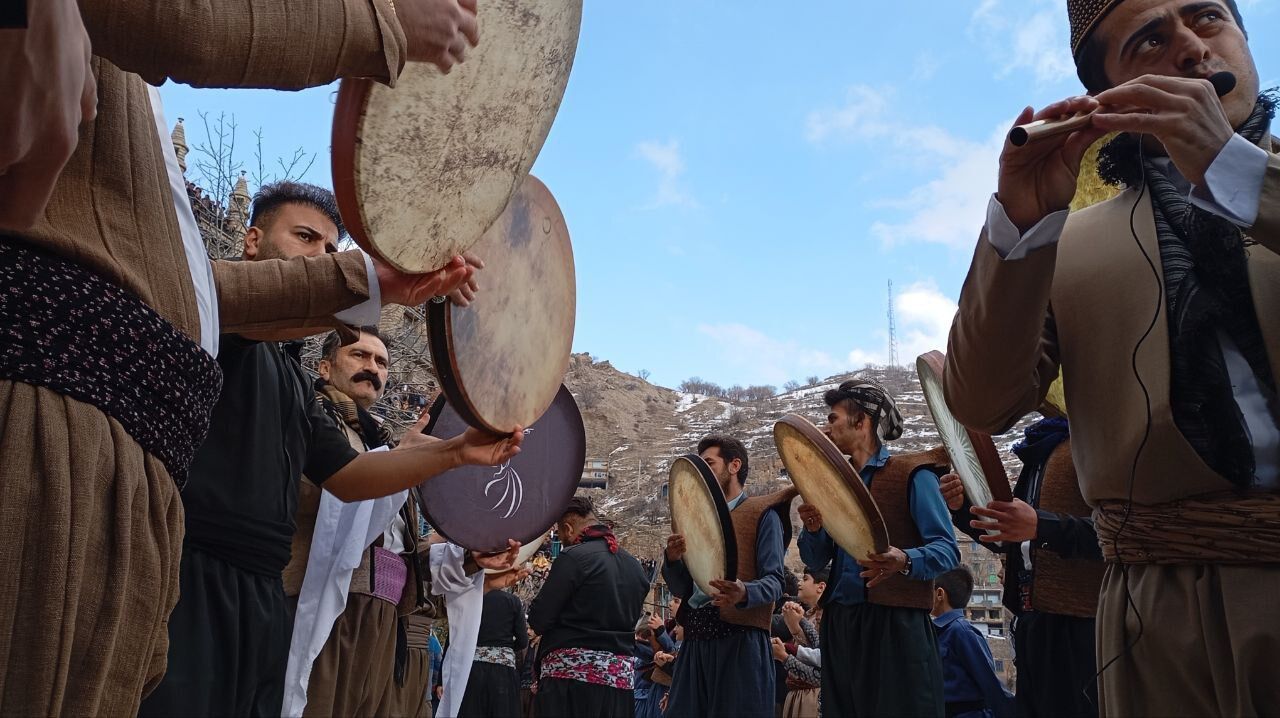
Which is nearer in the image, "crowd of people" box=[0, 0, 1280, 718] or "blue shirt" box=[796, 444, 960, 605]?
"crowd of people" box=[0, 0, 1280, 718]

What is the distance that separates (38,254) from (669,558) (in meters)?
6.40

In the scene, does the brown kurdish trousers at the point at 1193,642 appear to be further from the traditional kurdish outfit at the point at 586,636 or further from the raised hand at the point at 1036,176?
the traditional kurdish outfit at the point at 586,636

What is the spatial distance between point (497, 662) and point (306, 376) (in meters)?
6.00

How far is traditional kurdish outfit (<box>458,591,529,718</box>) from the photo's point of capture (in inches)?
331

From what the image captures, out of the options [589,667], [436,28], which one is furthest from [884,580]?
[436,28]

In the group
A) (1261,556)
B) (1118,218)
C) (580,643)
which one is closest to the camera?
(1261,556)

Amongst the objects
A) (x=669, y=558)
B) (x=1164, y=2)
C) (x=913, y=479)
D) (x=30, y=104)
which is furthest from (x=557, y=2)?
(x=669, y=558)

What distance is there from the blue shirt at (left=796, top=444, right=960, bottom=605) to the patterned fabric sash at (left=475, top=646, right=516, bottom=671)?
12.3 feet

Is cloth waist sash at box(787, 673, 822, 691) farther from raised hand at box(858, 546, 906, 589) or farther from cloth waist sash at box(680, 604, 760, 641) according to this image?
raised hand at box(858, 546, 906, 589)

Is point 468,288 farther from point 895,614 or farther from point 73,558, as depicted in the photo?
point 895,614

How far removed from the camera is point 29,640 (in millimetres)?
1238

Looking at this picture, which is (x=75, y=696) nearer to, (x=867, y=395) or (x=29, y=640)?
(x=29, y=640)

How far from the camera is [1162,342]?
1.94 m

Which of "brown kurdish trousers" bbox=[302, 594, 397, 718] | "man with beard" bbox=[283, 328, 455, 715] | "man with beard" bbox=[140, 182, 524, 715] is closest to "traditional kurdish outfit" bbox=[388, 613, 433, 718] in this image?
"man with beard" bbox=[283, 328, 455, 715]
